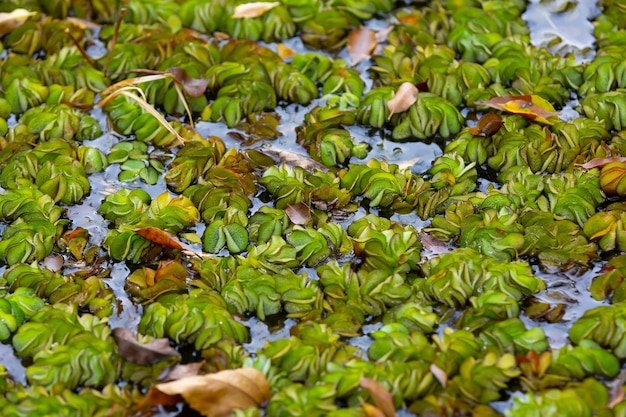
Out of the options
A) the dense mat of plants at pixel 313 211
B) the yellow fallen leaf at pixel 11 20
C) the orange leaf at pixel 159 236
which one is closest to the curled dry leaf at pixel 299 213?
the dense mat of plants at pixel 313 211

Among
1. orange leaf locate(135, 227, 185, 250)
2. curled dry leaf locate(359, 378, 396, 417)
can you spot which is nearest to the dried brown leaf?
curled dry leaf locate(359, 378, 396, 417)

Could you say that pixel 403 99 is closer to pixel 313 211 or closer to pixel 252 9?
pixel 313 211

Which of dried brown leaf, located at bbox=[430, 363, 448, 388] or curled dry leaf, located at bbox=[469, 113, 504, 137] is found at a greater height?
curled dry leaf, located at bbox=[469, 113, 504, 137]

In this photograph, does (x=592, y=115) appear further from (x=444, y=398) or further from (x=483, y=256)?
(x=444, y=398)

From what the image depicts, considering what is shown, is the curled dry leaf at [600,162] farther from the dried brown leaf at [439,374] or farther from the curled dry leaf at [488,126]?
the dried brown leaf at [439,374]

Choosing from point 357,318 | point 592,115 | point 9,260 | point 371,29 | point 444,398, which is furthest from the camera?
point 371,29

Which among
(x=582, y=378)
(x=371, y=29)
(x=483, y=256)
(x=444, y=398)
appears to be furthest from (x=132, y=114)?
(x=582, y=378)

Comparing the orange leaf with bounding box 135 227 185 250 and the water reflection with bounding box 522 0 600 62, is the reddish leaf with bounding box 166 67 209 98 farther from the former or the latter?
the water reflection with bounding box 522 0 600 62

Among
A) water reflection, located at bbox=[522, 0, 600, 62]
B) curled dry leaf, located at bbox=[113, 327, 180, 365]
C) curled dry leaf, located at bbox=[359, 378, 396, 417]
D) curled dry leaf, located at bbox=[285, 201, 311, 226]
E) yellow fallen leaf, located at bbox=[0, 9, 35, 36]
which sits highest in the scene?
water reflection, located at bbox=[522, 0, 600, 62]
